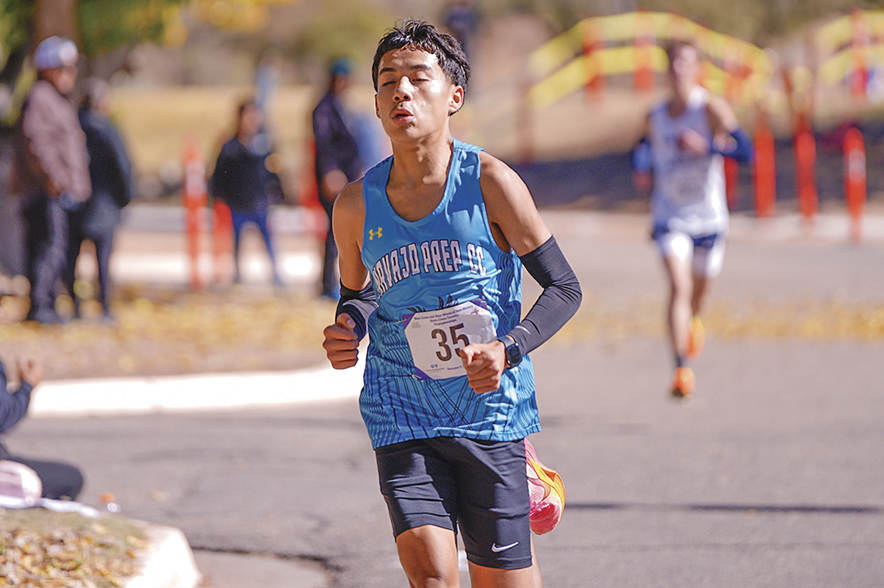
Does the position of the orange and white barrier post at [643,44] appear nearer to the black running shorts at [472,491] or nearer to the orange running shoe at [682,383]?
the orange running shoe at [682,383]

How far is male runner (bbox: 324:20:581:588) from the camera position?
3.39 metres

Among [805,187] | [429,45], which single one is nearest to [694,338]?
[429,45]

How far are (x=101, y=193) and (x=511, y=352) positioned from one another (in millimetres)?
8898

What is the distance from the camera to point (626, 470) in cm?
680

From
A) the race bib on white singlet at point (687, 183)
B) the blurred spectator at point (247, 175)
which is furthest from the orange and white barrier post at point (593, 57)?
the race bib on white singlet at point (687, 183)

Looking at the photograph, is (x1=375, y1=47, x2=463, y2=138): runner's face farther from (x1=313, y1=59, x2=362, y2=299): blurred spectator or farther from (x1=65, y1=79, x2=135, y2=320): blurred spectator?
(x1=313, y1=59, x2=362, y2=299): blurred spectator

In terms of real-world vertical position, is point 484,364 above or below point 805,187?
below

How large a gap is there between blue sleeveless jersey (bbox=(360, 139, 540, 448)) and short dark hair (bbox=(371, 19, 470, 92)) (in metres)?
0.21

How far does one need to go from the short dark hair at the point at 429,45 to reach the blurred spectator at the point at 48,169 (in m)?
7.81

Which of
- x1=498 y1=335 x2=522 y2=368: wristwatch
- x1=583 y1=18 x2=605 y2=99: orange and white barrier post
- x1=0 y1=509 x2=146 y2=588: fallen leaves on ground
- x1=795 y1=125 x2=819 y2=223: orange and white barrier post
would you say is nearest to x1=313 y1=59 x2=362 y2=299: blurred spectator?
x1=0 y1=509 x2=146 y2=588: fallen leaves on ground

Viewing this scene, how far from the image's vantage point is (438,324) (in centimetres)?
339

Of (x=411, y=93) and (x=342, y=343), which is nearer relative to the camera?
(x=411, y=93)

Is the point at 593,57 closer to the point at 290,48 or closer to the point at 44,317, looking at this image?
the point at 44,317

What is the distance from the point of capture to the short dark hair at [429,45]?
3.45 m
